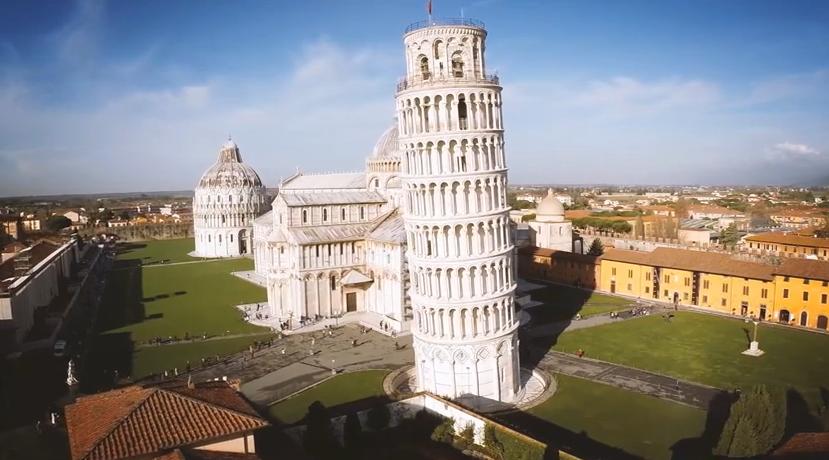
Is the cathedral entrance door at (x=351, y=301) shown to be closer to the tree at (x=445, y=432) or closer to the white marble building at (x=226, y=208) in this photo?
the tree at (x=445, y=432)

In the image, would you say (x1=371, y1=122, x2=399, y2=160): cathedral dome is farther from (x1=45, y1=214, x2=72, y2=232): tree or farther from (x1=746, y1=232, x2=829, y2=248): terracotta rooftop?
(x1=45, y1=214, x2=72, y2=232): tree

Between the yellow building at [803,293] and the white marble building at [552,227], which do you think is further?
the white marble building at [552,227]

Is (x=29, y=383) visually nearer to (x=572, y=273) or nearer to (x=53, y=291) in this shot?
(x=53, y=291)

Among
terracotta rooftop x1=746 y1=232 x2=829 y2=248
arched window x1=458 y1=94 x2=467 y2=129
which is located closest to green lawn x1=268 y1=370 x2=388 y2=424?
arched window x1=458 y1=94 x2=467 y2=129

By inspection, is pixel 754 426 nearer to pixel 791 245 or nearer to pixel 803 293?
pixel 803 293

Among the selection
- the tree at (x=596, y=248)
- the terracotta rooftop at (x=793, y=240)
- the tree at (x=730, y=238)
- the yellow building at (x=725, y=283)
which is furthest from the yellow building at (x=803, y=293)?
the tree at (x=730, y=238)

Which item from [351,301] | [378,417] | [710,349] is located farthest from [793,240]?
[378,417]
